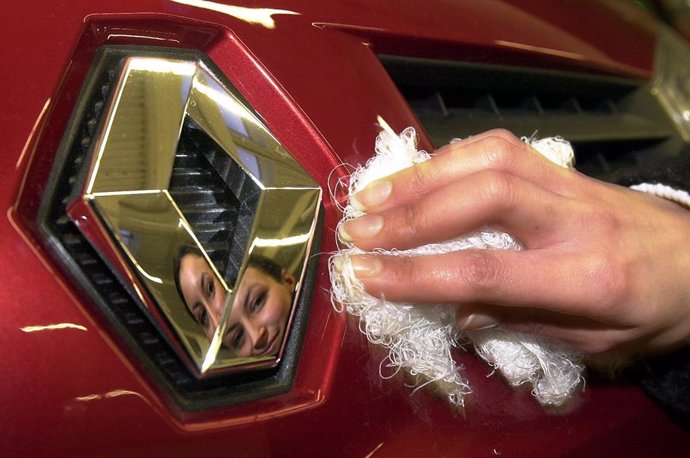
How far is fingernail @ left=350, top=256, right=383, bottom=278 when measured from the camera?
527 mm

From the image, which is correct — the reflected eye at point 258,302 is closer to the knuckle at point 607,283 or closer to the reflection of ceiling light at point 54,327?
the reflection of ceiling light at point 54,327

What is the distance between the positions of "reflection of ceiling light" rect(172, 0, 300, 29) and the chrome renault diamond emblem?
0.18ft

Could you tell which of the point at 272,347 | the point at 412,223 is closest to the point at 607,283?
the point at 412,223

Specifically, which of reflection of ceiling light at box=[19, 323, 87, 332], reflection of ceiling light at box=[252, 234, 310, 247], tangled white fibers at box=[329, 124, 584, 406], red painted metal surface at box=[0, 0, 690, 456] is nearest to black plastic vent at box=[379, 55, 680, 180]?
red painted metal surface at box=[0, 0, 690, 456]

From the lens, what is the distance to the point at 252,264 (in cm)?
50

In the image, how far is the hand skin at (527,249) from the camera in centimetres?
54

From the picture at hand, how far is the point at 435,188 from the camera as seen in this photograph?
0.57 metres

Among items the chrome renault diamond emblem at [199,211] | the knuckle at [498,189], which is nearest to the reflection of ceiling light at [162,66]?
the chrome renault diamond emblem at [199,211]

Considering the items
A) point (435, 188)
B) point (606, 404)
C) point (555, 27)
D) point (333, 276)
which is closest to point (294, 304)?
point (333, 276)

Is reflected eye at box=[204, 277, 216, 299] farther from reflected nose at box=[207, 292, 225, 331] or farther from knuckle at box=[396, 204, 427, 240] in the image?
knuckle at box=[396, 204, 427, 240]

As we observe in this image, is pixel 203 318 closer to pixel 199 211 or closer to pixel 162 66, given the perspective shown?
pixel 199 211

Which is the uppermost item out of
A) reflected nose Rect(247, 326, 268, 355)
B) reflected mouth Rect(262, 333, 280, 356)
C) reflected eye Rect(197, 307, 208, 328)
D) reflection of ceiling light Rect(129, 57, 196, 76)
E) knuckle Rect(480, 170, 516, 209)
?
reflection of ceiling light Rect(129, 57, 196, 76)

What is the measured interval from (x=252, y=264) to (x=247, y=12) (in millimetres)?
239

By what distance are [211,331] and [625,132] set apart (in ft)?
2.42
